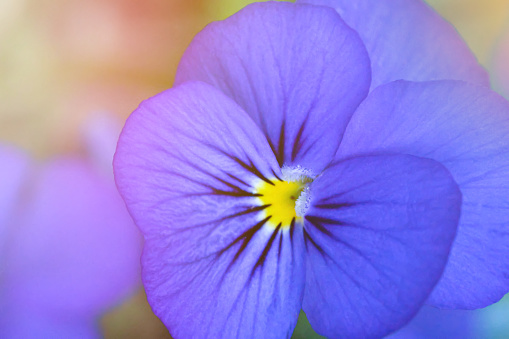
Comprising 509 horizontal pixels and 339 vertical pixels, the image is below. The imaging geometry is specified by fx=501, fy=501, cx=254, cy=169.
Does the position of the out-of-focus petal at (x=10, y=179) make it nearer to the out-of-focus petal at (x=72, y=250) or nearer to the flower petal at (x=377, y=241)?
the out-of-focus petal at (x=72, y=250)

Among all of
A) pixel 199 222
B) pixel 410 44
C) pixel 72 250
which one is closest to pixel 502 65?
pixel 410 44

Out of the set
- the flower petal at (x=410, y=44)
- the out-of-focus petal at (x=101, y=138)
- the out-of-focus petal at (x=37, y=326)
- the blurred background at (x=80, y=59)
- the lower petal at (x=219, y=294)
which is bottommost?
the out-of-focus petal at (x=37, y=326)

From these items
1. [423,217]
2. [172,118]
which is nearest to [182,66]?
[172,118]

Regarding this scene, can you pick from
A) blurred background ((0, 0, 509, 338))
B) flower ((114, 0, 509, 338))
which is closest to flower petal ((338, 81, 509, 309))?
flower ((114, 0, 509, 338))

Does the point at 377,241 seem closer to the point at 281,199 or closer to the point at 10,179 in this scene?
the point at 281,199

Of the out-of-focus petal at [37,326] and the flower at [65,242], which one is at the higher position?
the flower at [65,242]

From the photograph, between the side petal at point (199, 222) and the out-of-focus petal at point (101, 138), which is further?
the out-of-focus petal at point (101, 138)

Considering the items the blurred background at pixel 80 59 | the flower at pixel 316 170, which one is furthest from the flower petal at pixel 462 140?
the blurred background at pixel 80 59

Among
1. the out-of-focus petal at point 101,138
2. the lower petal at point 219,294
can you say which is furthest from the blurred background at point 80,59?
the lower petal at point 219,294
